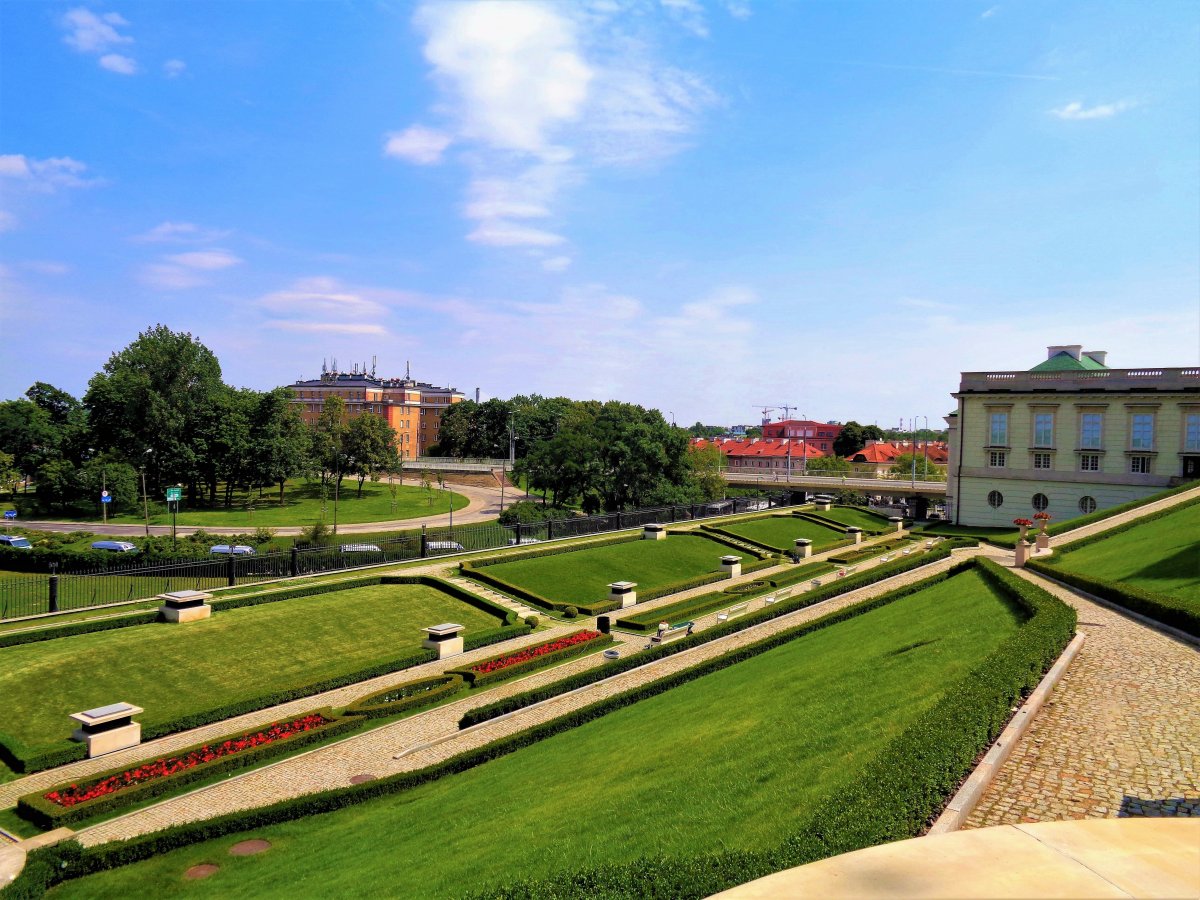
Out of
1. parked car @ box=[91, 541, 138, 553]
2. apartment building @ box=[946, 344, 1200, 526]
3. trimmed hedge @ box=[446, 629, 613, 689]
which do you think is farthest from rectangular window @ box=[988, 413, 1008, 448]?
parked car @ box=[91, 541, 138, 553]

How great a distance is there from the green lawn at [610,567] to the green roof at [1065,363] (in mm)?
33178

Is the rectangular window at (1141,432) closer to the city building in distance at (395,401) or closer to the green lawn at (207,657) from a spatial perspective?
the green lawn at (207,657)

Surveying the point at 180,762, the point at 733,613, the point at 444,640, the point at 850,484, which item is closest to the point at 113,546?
the point at 444,640

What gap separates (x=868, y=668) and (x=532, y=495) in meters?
75.9

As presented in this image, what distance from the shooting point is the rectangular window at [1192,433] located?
46.7 metres

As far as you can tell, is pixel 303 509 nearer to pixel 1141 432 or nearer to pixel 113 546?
pixel 113 546

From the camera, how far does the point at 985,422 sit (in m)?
54.6

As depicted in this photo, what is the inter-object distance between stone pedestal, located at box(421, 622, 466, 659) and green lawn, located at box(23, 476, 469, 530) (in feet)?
135

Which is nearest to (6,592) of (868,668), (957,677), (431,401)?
(868,668)

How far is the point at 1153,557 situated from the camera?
955 inches

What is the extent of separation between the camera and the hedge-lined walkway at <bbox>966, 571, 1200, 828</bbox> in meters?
8.64

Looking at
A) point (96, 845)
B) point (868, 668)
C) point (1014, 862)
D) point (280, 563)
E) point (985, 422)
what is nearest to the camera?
point (1014, 862)

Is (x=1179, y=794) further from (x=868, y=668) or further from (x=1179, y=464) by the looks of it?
(x=1179, y=464)

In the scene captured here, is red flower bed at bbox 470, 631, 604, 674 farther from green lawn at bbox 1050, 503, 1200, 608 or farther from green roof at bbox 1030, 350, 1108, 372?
green roof at bbox 1030, 350, 1108, 372
